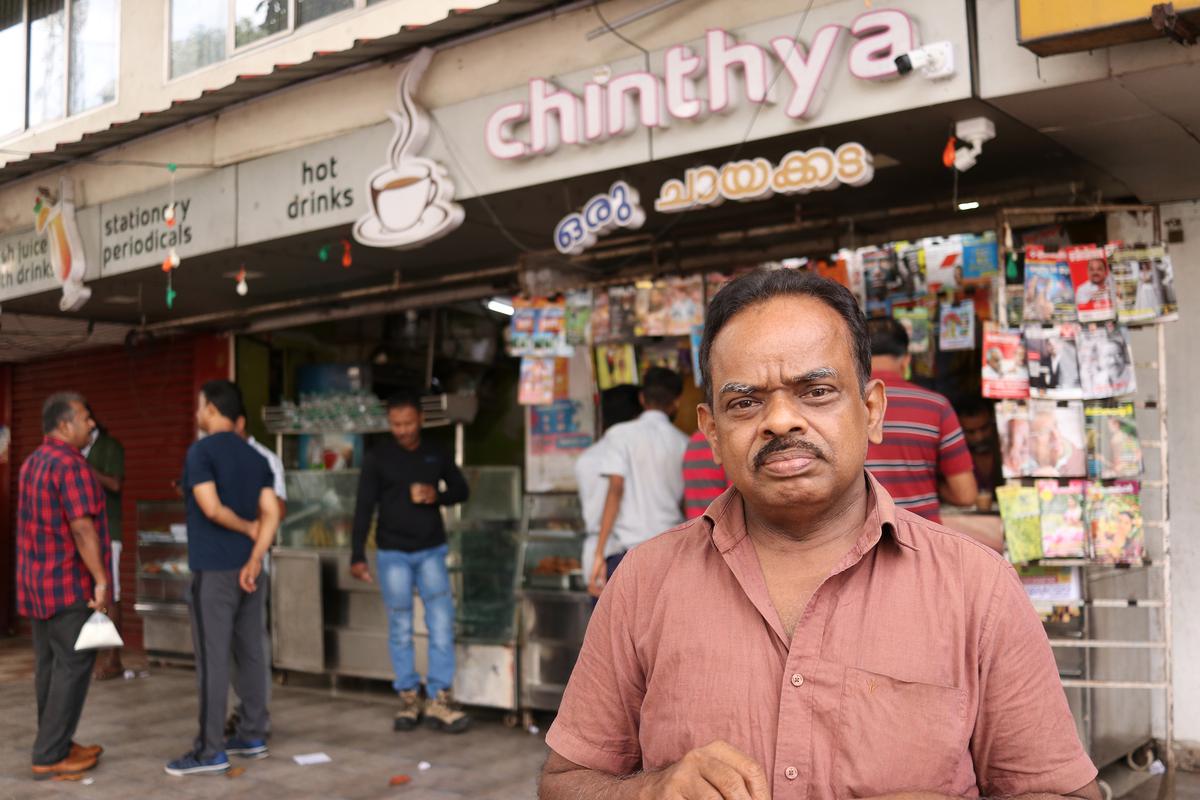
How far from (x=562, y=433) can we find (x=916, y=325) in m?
2.63

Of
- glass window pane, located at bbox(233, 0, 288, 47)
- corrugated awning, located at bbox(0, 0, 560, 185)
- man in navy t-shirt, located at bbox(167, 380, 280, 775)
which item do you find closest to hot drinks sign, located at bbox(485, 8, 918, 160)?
corrugated awning, located at bbox(0, 0, 560, 185)

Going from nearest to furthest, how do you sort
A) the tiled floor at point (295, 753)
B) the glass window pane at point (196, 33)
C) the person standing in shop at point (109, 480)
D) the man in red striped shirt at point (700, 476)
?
the man in red striped shirt at point (700, 476) → the tiled floor at point (295, 753) → the glass window pane at point (196, 33) → the person standing in shop at point (109, 480)

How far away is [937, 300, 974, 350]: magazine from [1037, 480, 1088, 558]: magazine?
3.92ft

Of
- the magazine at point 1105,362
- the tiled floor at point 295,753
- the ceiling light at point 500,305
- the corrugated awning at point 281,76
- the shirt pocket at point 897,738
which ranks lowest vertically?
the tiled floor at point 295,753

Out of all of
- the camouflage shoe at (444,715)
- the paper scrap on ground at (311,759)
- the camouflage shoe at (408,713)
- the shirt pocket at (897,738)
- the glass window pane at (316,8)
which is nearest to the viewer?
the shirt pocket at (897,738)

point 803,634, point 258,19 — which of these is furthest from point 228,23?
point 803,634

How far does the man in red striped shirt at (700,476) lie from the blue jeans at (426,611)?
2158 mm

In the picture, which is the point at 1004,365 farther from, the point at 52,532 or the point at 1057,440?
the point at 52,532

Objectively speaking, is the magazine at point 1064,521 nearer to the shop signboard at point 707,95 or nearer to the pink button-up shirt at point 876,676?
the shop signboard at point 707,95

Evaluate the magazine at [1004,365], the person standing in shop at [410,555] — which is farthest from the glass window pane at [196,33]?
the magazine at [1004,365]

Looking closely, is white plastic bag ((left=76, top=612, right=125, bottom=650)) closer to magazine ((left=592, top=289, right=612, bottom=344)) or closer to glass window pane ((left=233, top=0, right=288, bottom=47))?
magazine ((left=592, top=289, right=612, bottom=344))

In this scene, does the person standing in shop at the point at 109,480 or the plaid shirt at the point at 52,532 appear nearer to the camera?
the plaid shirt at the point at 52,532

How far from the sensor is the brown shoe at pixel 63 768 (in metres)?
5.59

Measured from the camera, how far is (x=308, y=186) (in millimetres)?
6453
